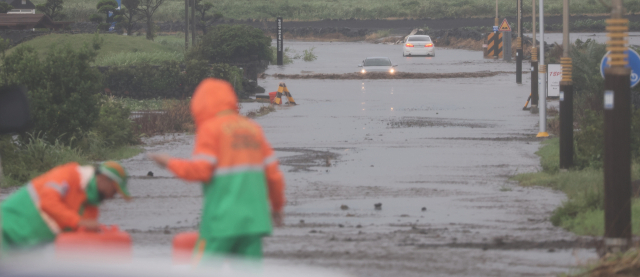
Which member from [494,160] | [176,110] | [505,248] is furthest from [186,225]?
[176,110]

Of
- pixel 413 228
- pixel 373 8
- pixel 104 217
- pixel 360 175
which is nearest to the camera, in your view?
pixel 413 228

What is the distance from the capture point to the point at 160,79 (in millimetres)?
28578

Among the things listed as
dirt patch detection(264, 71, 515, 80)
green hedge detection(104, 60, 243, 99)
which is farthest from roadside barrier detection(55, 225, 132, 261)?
dirt patch detection(264, 71, 515, 80)

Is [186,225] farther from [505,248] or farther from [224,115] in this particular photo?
[224,115]

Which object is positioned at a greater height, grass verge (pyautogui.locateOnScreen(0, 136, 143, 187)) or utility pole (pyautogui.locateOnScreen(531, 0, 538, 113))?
utility pole (pyautogui.locateOnScreen(531, 0, 538, 113))

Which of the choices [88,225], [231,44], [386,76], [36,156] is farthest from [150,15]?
[88,225]

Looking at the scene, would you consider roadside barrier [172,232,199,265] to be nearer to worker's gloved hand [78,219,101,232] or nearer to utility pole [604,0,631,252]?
worker's gloved hand [78,219,101,232]

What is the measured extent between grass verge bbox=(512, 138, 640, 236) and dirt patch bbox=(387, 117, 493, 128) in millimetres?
5201

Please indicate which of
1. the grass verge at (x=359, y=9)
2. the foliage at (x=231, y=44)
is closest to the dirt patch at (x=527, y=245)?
the foliage at (x=231, y=44)

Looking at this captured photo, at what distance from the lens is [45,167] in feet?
44.5

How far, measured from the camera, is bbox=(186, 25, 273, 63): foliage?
3628 centimetres

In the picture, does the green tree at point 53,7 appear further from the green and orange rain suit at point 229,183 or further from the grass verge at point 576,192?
the green and orange rain suit at point 229,183

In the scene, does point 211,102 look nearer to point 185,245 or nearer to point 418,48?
point 185,245

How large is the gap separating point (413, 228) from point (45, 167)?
6879 mm
